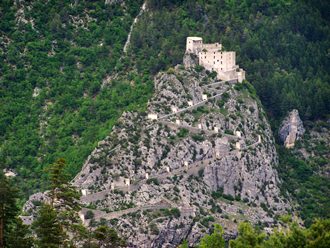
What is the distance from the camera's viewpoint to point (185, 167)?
16562cm

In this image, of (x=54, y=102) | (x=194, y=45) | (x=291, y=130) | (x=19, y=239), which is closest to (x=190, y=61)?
(x=194, y=45)

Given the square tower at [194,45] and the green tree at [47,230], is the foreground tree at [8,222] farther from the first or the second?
the square tower at [194,45]

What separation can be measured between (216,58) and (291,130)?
1827 cm

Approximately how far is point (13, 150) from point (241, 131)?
3064 centimetres

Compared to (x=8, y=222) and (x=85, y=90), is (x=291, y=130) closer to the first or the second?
(x=85, y=90)

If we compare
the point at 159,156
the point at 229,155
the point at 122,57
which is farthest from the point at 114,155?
the point at 122,57

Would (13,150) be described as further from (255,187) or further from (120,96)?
(255,187)

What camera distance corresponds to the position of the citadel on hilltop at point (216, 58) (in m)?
180

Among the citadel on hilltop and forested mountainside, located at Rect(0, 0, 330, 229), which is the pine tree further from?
the citadel on hilltop

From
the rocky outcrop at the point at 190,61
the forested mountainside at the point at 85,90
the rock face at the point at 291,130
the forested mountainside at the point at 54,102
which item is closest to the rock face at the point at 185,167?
the rocky outcrop at the point at 190,61

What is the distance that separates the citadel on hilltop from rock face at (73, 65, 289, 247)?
5.43 ft

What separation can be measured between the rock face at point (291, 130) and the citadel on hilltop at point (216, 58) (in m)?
12.9

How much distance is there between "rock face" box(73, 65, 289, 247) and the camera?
157 m

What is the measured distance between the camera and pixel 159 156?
164 metres
